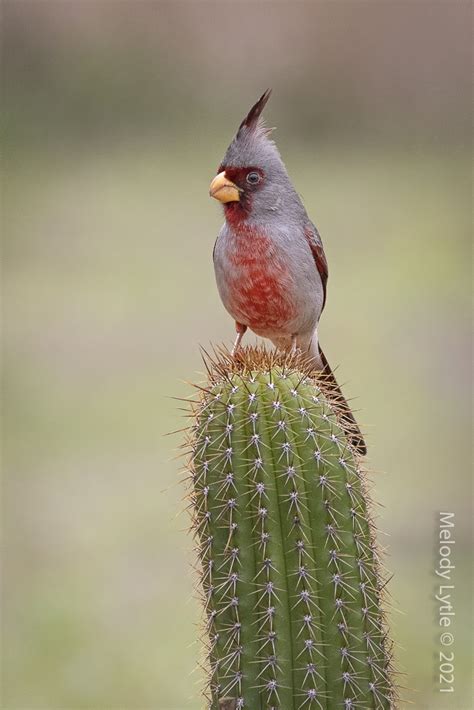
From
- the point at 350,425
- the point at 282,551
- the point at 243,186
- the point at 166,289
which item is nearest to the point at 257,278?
the point at 243,186

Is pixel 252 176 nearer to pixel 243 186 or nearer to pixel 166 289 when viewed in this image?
pixel 243 186

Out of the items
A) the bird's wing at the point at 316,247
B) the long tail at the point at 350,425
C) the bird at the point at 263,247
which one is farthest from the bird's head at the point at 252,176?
the long tail at the point at 350,425

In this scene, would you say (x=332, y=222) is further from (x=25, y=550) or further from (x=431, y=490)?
(x=25, y=550)

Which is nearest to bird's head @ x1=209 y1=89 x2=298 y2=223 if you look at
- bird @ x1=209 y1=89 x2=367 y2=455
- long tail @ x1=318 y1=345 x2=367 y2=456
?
bird @ x1=209 y1=89 x2=367 y2=455

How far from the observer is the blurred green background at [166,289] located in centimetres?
566

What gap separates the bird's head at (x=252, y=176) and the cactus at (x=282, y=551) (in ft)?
1.98

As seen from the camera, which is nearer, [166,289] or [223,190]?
[223,190]

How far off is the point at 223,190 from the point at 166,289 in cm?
645

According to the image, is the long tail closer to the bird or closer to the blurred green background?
the bird

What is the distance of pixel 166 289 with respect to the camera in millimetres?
9305

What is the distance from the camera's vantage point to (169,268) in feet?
31.6

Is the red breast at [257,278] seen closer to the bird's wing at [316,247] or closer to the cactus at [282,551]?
the bird's wing at [316,247]

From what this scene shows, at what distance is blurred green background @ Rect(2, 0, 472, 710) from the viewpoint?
566 cm

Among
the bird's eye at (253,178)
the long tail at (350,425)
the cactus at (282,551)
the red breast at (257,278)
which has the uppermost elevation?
the bird's eye at (253,178)
